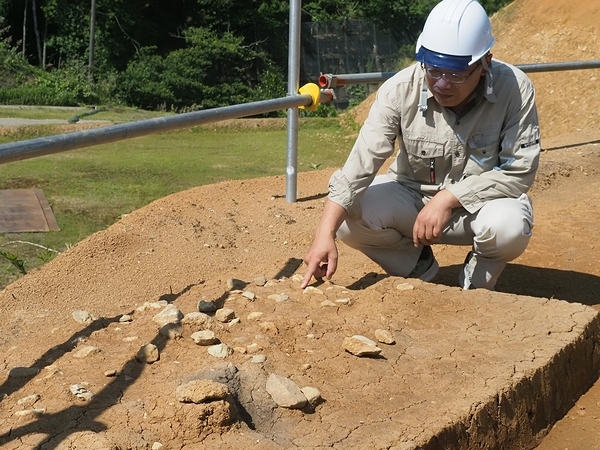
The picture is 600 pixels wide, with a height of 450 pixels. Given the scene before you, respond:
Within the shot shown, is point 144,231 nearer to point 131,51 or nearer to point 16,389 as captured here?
point 16,389

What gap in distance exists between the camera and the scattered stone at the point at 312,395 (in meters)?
2.46

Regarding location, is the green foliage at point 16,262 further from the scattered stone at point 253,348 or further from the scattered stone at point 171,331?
the scattered stone at point 253,348

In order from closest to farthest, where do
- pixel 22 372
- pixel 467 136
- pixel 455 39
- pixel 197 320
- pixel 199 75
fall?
pixel 22 372 < pixel 197 320 < pixel 455 39 < pixel 467 136 < pixel 199 75

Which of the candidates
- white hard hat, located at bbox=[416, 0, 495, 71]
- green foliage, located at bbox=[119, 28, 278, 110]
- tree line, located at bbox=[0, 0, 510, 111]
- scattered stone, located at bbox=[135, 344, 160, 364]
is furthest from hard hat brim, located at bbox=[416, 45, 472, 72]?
green foliage, located at bbox=[119, 28, 278, 110]

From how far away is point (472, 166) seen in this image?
349 cm

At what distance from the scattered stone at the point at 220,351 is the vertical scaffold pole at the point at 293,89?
262cm

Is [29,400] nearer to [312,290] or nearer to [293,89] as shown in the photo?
[312,290]

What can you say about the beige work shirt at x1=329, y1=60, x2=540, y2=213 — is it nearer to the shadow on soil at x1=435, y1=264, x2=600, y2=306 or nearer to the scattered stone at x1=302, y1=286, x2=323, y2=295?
the scattered stone at x1=302, y1=286, x2=323, y2=295

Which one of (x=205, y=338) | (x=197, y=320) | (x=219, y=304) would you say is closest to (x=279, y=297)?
(x=219, y=304)

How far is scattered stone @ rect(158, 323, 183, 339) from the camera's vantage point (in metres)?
2.78

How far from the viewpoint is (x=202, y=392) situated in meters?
2.26

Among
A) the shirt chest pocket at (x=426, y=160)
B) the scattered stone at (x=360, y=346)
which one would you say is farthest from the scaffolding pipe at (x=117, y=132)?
the scattered stone at (x=360, y=346)

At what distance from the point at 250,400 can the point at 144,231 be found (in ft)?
7.34

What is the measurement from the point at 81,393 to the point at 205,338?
0.47 meters
